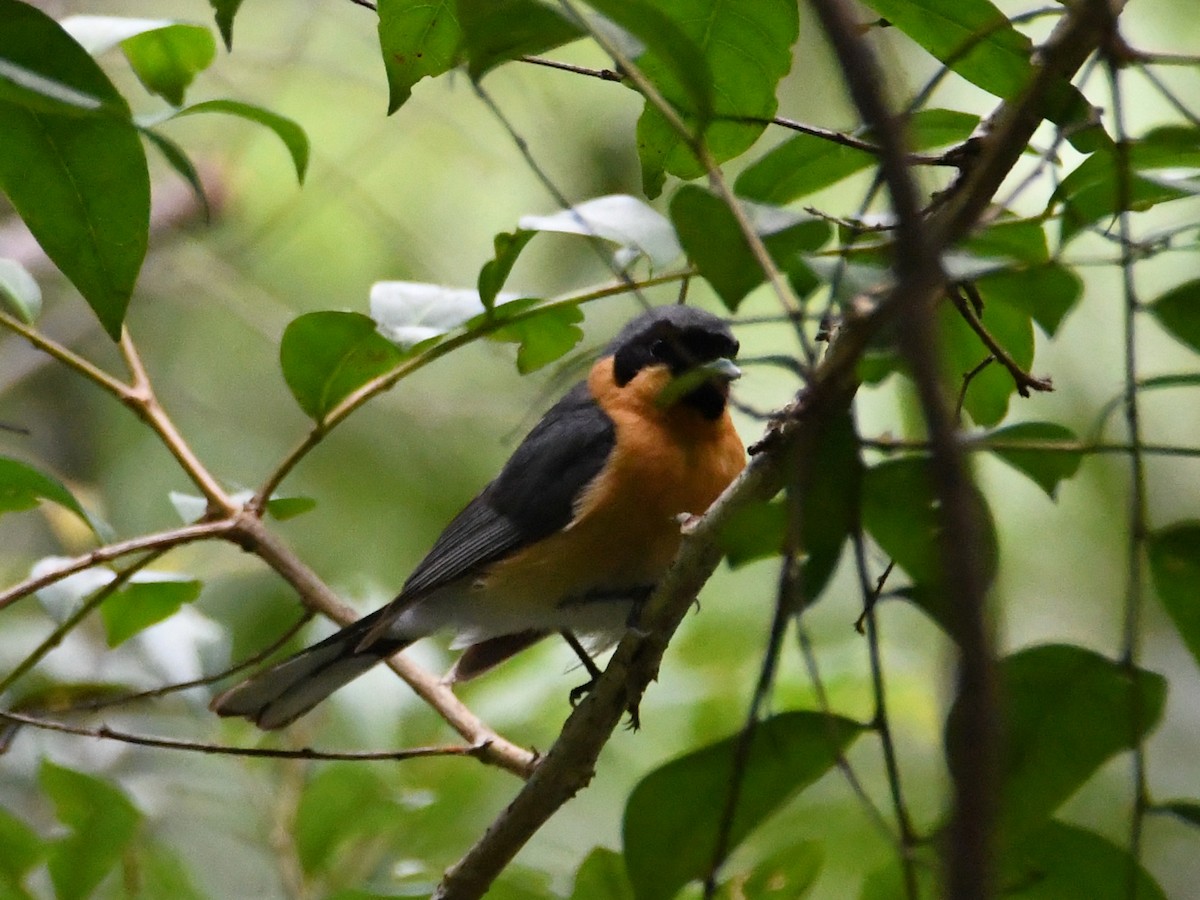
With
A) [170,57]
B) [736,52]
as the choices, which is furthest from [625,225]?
[170,57]

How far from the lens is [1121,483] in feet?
18.7

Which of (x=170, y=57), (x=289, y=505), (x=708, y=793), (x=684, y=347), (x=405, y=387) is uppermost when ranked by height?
(x=405, y=387)

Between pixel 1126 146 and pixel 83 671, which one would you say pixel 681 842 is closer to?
pixel 1126 146

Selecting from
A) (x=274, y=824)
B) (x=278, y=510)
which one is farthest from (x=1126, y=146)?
(x=274, y=824)

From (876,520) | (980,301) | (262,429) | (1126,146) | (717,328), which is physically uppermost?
(262,429)

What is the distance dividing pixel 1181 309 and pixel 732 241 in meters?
0.45

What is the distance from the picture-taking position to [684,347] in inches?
121

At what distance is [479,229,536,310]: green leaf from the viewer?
2.00 m

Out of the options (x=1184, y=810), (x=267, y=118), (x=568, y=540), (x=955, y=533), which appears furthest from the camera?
(x=568, y=540)

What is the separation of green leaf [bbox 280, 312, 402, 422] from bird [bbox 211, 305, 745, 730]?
0.84 m

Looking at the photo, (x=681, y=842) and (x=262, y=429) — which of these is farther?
(x=262, y=429)

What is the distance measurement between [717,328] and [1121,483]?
3235 mm

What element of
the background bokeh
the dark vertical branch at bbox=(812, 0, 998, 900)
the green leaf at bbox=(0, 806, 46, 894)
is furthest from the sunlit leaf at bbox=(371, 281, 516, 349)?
the background bokeh

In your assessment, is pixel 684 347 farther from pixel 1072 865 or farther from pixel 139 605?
pixel 1072 865
